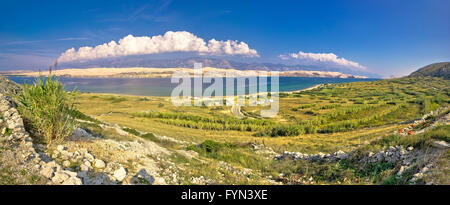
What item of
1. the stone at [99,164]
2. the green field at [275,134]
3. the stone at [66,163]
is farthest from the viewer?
the green field at [275,134]

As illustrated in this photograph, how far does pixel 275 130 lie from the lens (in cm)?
3725

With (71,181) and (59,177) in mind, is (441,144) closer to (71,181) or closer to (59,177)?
(71,181)

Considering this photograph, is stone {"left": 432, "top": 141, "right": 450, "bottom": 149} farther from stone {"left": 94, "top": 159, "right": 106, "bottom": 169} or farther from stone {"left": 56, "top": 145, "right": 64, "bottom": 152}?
stone {"left": 56, "top": 145, "right": 64, "bottom": 152}

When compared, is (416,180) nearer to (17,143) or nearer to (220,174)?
(220,174)

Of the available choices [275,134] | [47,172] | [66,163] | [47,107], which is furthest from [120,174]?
[275,134]

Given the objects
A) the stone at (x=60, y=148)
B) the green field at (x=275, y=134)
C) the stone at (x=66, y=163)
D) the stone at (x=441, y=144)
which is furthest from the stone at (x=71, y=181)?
the stone at (x=441, y=144)

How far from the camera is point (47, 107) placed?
5340 mm

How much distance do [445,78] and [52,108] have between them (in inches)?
7307

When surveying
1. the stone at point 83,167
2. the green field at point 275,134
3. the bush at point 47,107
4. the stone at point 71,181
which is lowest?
the green field at point 275,134

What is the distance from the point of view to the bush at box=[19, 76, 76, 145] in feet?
17.3

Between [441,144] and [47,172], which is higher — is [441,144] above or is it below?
below

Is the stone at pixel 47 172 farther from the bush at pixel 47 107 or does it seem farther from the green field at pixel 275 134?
the green field at pixel 275 134

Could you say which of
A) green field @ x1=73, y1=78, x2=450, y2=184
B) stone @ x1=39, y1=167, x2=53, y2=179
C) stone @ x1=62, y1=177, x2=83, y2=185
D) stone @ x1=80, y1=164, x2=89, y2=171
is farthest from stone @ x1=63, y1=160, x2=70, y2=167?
green field @ x1=73, y1=78, x2=450, y2=184

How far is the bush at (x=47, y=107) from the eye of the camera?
528cm
